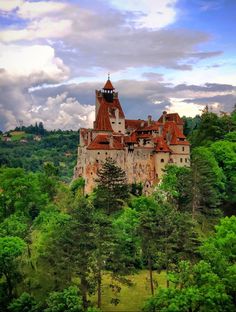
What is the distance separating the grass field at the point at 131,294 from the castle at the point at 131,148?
25503mm

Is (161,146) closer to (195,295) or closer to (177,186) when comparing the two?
(177,186)

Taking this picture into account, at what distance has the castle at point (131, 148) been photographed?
82.8m

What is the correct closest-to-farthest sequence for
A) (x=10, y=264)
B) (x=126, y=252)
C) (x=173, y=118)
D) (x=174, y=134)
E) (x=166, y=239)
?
(x=166, y=239)
(x=10, y=264)
(x=126, y=252)
(x=174, y=134)
(x=173, y=118)

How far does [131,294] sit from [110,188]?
25043 mm

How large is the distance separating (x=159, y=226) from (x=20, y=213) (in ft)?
109

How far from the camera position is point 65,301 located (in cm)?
4706

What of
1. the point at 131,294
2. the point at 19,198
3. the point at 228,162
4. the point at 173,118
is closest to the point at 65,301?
the point at 131,294

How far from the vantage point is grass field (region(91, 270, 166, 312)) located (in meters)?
53.2

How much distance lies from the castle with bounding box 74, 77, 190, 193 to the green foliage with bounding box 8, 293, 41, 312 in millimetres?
34207

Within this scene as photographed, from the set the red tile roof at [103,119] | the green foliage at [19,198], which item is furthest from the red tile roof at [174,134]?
the green foliage at [19,198]

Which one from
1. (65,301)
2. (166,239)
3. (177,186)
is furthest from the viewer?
(177,186)

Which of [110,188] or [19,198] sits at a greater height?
[110,188]

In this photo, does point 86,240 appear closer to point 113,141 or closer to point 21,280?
point 21,280

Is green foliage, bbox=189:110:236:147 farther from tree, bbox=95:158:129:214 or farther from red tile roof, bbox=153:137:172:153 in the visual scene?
tree, bbox=95:158:129:214
